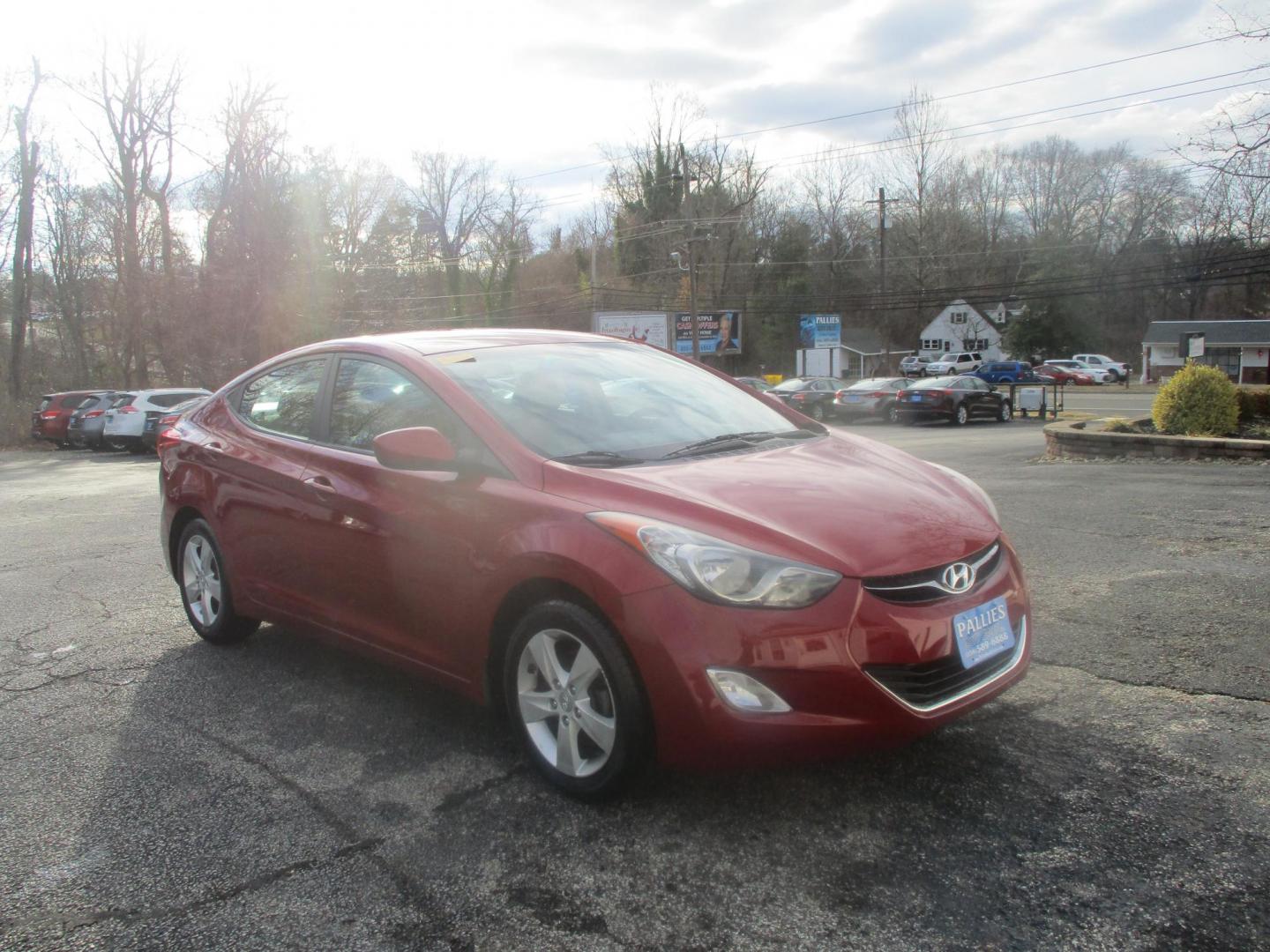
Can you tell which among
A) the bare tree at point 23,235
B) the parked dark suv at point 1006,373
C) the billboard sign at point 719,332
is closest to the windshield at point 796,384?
the parked dark suv at point 1006,373

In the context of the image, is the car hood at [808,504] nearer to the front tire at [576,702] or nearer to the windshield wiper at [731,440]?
the windshield wiper at [731,440]

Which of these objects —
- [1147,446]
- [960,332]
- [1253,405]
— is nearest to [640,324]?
[1253,405]

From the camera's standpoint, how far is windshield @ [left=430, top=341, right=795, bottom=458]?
359cm

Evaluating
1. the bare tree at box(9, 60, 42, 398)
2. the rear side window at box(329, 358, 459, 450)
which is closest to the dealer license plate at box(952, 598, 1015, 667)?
the rear side window at box(329, 358, 459, 450)

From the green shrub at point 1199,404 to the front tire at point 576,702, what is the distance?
12.6 m

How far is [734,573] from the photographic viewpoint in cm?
278

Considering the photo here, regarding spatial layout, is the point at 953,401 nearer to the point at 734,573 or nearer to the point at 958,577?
the point at 958,577

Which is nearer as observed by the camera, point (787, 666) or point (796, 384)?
point (787, 666)

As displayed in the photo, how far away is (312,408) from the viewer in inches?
173

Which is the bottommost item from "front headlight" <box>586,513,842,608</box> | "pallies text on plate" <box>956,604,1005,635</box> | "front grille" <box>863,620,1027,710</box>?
"front grille" <box>863,620,1027,710</box>

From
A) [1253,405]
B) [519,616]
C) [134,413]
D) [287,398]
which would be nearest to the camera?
[519,616]

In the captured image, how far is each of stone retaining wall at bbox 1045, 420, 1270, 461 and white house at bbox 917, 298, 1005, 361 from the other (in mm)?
66331

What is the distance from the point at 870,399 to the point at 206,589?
28314mm

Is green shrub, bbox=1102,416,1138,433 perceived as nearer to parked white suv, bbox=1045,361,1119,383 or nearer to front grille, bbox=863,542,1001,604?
front grille, bbox=863,542,1001,604
